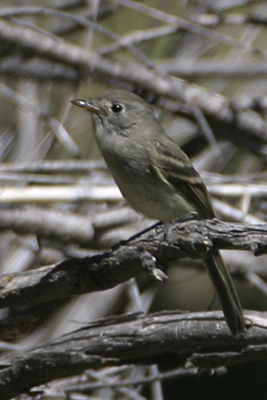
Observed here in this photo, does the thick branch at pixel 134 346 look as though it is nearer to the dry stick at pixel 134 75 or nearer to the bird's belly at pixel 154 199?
the bird's belly at pixel 154 199

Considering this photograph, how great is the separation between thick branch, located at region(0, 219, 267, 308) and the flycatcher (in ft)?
2.02

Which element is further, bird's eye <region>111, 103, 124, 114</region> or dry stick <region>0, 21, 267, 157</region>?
dry stick <region>0, 21, 267, 157</region>

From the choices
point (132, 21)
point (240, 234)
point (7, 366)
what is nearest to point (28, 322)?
point (7, 366)

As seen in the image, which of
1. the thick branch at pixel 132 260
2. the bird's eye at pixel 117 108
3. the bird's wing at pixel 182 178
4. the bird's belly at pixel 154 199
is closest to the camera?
the thick branch at pixel 132 260

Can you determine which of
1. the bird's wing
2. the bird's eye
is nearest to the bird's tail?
the bird's wing

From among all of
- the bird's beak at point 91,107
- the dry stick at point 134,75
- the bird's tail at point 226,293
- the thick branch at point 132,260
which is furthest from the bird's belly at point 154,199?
the dry stick at point 134,75

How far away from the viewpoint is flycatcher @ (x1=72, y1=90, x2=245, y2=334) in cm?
361

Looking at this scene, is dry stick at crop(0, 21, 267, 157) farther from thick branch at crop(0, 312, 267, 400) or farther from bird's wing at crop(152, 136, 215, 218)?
thick branch at crop(0, 312, 267, 400)

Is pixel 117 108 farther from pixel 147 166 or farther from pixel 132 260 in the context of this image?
pixel 132 260

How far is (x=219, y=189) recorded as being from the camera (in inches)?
178

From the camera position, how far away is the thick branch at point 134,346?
9.71ft

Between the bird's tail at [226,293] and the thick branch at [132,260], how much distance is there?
348mm

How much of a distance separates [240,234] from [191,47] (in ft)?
10.7

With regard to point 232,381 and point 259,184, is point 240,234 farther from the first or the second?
point 232,381
